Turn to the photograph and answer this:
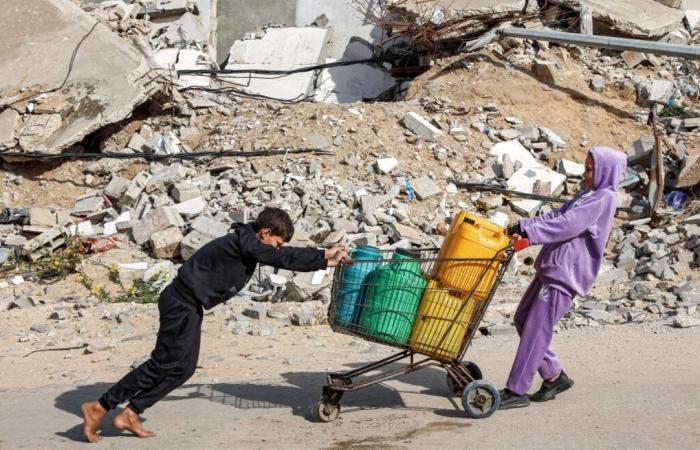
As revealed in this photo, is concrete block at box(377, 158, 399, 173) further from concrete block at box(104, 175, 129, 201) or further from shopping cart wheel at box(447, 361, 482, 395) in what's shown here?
shopping cart wheel at box(447, 361, 482, 395)

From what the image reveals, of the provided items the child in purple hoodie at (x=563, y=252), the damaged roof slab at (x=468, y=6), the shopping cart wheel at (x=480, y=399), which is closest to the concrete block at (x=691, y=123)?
the damaged roof slab at (x=468, y=6)

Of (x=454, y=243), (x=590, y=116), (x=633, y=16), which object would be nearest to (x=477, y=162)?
(x=590, y=116)

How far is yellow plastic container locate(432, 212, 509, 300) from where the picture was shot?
5438 mm

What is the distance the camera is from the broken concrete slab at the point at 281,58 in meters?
16.4

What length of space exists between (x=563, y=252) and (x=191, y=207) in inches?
265

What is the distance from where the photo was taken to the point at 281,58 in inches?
675

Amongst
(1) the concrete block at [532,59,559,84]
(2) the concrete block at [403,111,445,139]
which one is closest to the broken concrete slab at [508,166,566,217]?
(2) the concrete block at [403,111,445,139]

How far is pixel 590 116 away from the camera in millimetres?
13547

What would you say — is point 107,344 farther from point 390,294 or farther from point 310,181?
point 310,181

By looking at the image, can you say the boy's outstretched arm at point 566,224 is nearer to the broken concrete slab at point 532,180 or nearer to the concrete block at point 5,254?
the broken concrete slab at point 532,180

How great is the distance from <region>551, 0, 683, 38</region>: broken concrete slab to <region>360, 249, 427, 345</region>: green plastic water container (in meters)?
10.5

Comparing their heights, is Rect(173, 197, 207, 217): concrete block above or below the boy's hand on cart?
below

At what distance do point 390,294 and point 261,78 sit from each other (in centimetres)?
1172

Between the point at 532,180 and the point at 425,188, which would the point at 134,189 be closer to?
the point at 425,188
